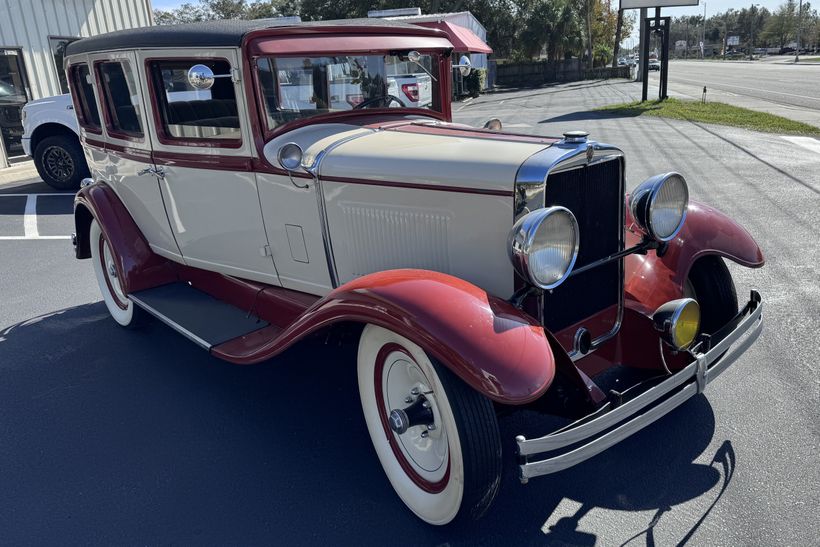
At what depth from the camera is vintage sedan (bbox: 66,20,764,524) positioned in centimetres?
235

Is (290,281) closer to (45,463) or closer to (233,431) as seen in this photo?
(233,431)

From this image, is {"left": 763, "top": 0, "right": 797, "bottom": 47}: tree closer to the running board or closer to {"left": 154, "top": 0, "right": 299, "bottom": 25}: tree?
{"left": 154, "top": 0, "right": 299, "bottom": 25}: tree

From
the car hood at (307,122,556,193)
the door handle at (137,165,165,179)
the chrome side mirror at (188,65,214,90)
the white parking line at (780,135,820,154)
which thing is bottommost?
the white parking line at (780,135,820,154)

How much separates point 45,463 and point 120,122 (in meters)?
2.20

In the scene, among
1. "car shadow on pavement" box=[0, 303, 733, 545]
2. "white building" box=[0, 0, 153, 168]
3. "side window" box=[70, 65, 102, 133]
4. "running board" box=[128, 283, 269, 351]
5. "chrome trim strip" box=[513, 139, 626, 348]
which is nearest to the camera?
"chrome trim strip" box=[513, 139, 626, 348]

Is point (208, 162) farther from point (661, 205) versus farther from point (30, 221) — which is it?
point (30, 221)

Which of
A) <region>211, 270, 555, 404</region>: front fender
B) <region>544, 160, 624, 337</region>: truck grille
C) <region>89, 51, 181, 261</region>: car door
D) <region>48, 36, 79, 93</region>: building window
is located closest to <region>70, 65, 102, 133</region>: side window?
<region>89, 51, 181, 261</region>: car door

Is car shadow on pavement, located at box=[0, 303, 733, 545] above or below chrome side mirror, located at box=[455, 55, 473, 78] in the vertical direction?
below

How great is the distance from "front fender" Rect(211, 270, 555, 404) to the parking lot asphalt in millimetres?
750

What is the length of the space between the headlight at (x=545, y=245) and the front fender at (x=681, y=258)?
92 centimetres

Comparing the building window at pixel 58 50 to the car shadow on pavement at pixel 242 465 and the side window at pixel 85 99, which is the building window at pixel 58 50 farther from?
the car shadow on pavement at pixel 242 465

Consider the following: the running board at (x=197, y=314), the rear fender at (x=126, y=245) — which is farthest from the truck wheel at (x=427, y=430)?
the rear fender at (x=126, y=245)

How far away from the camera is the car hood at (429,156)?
259cm

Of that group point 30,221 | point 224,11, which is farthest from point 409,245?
point 224,11
